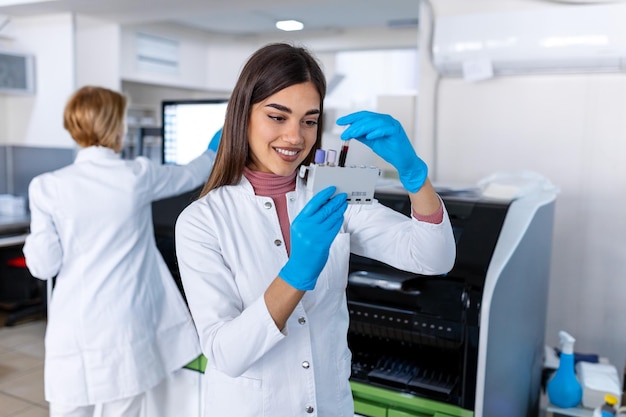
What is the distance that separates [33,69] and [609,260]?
11.2 feet

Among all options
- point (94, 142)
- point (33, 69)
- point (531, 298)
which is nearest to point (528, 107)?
point (531, 298)

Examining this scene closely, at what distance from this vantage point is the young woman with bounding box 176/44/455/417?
959 millimetres

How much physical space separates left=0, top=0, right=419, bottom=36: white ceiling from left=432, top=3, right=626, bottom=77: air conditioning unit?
0.74 m

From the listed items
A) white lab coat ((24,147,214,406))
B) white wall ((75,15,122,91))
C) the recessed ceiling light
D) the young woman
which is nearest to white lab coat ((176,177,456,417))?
the young woman

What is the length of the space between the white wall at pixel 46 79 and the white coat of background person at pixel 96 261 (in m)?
1.65

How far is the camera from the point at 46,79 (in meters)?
3.50

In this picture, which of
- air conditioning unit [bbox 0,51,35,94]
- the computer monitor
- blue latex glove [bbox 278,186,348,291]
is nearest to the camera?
blue latex glove [bbox 278,186,348,291]

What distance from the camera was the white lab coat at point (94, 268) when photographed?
1.85 metres

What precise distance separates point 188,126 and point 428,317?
1.52 m

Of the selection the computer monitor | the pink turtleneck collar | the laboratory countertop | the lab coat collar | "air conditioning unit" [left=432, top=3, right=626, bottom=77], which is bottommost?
the laboratory countertop

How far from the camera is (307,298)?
1.09 m

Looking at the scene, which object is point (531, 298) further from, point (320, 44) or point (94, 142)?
point (320, 44)

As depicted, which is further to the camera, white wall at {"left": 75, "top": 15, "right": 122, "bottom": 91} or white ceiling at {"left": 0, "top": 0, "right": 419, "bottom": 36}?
white wall at {"left": 75, "top": 15, "right": 122, "bottom": 91}

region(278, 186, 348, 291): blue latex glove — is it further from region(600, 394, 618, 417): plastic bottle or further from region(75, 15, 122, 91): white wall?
region(75, 15, 122, 91): white wall
